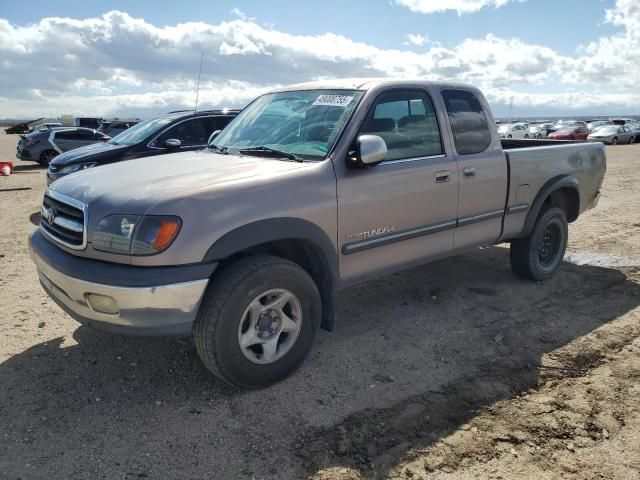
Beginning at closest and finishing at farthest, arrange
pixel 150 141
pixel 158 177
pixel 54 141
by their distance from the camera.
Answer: pixel 158 177
pixel 150 141
pixel 54 141

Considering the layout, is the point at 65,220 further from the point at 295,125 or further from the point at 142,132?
the point at 142,132

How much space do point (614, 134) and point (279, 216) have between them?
35.3 meters

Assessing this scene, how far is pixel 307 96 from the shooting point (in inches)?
163

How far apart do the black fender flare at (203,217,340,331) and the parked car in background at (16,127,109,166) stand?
1607cm

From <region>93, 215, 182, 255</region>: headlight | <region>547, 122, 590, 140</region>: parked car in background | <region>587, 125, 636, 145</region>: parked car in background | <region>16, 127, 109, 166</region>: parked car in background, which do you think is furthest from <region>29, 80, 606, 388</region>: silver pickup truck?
<region>587, 125, 636, 145</region>: parked car in background

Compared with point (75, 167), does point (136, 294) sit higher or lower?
lower

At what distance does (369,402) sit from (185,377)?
123cm

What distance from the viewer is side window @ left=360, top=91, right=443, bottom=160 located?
387 cm

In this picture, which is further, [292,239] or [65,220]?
[292,239]

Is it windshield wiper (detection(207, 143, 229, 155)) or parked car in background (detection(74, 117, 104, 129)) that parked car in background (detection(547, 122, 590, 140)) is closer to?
parked car in background (detection(74, 117, 104, 129))

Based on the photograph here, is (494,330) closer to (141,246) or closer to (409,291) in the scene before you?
(409,291)

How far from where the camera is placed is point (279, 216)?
318 centimetres

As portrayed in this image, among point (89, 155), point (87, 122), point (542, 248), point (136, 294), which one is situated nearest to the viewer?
point (136, 294)

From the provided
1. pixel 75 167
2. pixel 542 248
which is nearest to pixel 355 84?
pixel 542 248
